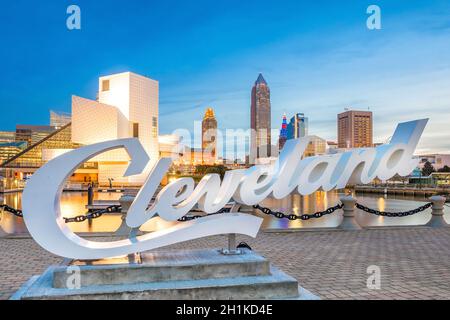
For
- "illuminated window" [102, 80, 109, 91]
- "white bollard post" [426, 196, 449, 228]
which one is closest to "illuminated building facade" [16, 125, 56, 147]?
"illuminated window" [102, 80, 109, 91]

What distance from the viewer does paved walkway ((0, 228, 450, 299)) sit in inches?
266

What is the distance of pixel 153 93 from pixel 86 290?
7804cm

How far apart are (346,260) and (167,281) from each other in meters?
4.79

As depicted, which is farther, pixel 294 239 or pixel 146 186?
pixel 294 239

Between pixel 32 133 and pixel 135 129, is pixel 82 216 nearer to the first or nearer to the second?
pixel 135 129

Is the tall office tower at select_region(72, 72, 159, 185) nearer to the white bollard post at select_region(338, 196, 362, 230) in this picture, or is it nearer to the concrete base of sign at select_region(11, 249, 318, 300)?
the white bollard post at select_region(338, 196, 362, 230)

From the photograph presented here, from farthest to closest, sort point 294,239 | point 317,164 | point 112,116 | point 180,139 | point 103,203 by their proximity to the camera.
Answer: point 180,139, point 112,116, point 103,203, point 294,239, point 317,164

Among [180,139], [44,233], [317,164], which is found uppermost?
[180,139]

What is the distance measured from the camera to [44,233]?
5.88m

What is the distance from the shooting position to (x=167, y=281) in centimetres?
589

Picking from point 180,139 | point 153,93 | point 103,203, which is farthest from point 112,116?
point 103,203

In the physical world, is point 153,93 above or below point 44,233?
above
